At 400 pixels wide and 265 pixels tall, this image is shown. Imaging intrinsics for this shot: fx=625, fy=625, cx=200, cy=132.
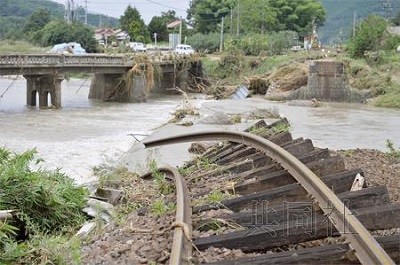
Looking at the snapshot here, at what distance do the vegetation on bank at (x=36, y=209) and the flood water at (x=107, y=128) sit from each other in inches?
172

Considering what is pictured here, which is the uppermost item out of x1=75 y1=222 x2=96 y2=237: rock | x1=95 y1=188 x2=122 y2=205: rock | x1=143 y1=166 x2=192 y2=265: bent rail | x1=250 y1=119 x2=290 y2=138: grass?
x1=143 y1=166 x2=192 y2=265: bent rail

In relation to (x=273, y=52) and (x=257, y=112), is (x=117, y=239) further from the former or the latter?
(x=273, y=52)

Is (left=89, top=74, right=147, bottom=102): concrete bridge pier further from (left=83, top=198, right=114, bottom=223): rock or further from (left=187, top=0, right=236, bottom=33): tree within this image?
(left=187, top=0, right=236, bottom=33): tree

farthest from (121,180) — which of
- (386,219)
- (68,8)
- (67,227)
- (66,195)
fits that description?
(68,8)

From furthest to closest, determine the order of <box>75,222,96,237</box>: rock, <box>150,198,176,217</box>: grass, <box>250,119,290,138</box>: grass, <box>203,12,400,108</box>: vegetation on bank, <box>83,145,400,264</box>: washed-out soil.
Result: <box>203,12,400,108</box>: vegetation on bank → <box>250,119,290,138</box>: grass → <box>75,222,96,237</box>: rock → <box>150,198,176,217</box>: grass → <box>83,145,400,264</box>: washed-out soil

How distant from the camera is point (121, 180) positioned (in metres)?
9.49

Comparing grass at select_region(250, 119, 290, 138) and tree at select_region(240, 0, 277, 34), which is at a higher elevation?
tree at select_region(240, 0, 277, 34)

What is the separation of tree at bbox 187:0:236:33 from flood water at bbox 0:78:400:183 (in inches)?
2537

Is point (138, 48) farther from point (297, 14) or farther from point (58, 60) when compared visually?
point (297, 14)

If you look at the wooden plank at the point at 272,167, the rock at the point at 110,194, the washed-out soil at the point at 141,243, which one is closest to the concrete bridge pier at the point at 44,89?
the rock at the point at 110,194

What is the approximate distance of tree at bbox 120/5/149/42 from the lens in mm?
96688

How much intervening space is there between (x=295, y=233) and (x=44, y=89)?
3632 cm

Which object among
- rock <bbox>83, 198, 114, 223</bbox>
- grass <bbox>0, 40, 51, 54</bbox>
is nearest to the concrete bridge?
grass <bbox>0, 40, 51, 54</bbox>

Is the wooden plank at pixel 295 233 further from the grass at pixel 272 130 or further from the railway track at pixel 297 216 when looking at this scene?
the grass at pixel 272 130
